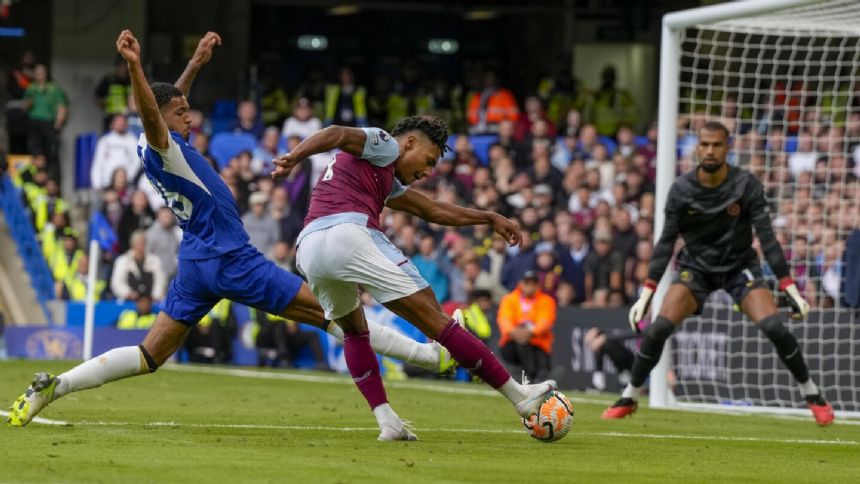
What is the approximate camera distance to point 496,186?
21.6 metres

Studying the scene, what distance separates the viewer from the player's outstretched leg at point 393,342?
9.36m

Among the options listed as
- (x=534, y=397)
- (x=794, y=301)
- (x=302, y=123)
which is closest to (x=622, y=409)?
(x=794, y=301)

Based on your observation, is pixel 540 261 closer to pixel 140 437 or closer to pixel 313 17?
pixel 140 437

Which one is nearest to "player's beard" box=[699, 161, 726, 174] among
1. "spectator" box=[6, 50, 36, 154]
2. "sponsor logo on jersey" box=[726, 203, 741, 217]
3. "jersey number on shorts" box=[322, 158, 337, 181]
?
"sponsor logo on jersey" box=[726, 203, 741, 217]

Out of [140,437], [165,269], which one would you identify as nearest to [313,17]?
[165,269]

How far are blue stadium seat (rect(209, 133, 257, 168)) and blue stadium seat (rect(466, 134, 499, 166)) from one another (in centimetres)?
334

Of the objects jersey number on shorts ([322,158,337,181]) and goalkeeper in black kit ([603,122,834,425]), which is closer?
jersey number on shorts ([322,158,337,181])

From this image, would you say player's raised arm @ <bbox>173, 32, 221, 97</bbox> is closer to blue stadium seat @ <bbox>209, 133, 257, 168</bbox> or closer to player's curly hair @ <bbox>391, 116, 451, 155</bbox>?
player's curly hair @ <bbox>391, 116, 451, 155</bbox>

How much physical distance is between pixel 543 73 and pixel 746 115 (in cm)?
960

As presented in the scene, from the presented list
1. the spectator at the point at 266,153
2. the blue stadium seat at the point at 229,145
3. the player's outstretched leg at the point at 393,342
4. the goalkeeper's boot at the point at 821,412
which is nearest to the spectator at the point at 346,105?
the blue stadium seat at the point at 229,145

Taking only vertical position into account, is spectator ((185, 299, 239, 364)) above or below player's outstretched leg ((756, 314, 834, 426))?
below

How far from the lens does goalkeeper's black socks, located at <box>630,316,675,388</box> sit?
12102mm

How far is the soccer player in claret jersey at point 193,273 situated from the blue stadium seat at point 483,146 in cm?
1391

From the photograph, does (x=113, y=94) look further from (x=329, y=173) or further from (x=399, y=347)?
(x=329, y=173)
